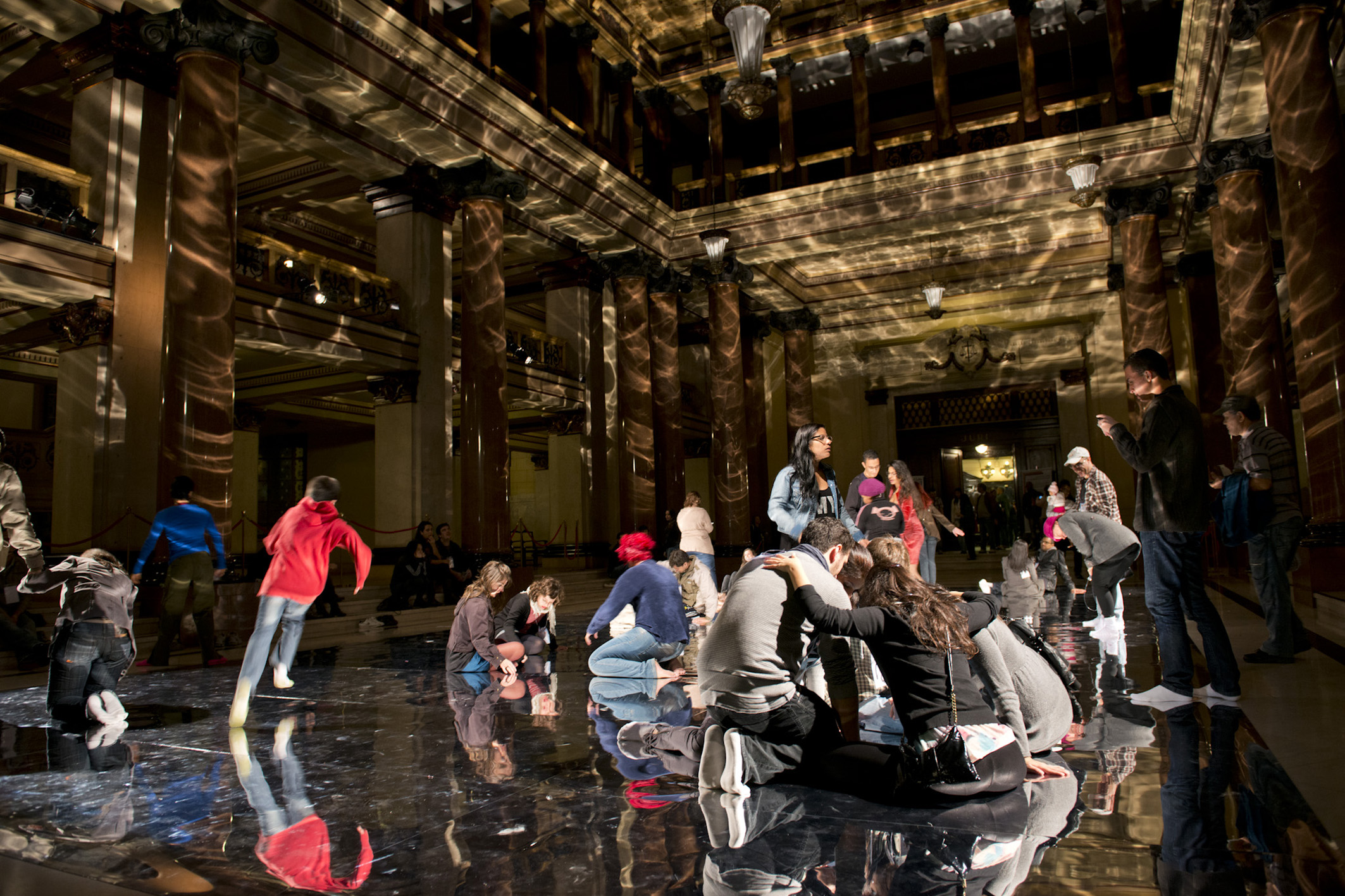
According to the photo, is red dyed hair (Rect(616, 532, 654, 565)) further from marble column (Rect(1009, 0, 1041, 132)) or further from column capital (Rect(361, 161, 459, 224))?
marble column (Rect(1009, 0, 1041, 132))

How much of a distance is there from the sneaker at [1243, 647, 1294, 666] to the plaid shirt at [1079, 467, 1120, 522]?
1729 mm

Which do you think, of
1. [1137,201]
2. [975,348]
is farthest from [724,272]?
[975,348]

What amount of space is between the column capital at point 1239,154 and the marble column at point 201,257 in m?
11.5

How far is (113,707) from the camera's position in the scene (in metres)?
4.32

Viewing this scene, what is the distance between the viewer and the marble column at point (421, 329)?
41.7 feet

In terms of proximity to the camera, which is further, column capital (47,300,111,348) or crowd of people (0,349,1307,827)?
column capital (47,300,111,348)

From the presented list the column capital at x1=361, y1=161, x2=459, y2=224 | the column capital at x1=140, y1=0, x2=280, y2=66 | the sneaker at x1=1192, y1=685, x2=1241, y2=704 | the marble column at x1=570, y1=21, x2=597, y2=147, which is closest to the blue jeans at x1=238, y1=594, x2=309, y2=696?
the sneaker at x1=1192, y1=685, x2=1241, y2=704

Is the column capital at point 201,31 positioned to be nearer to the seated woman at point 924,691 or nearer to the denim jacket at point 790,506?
the denim jacket at point 790,506

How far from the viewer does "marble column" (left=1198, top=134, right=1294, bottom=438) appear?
32.8ft

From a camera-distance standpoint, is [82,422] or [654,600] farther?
[82,422]

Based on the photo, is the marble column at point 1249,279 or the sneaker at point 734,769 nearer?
the sneaker at point 734,769

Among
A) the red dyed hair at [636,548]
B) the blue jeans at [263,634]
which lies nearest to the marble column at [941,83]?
the red dyed hair at [636,548]

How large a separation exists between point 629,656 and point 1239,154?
1031cm

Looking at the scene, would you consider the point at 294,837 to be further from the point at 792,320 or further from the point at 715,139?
the point at 792,320
